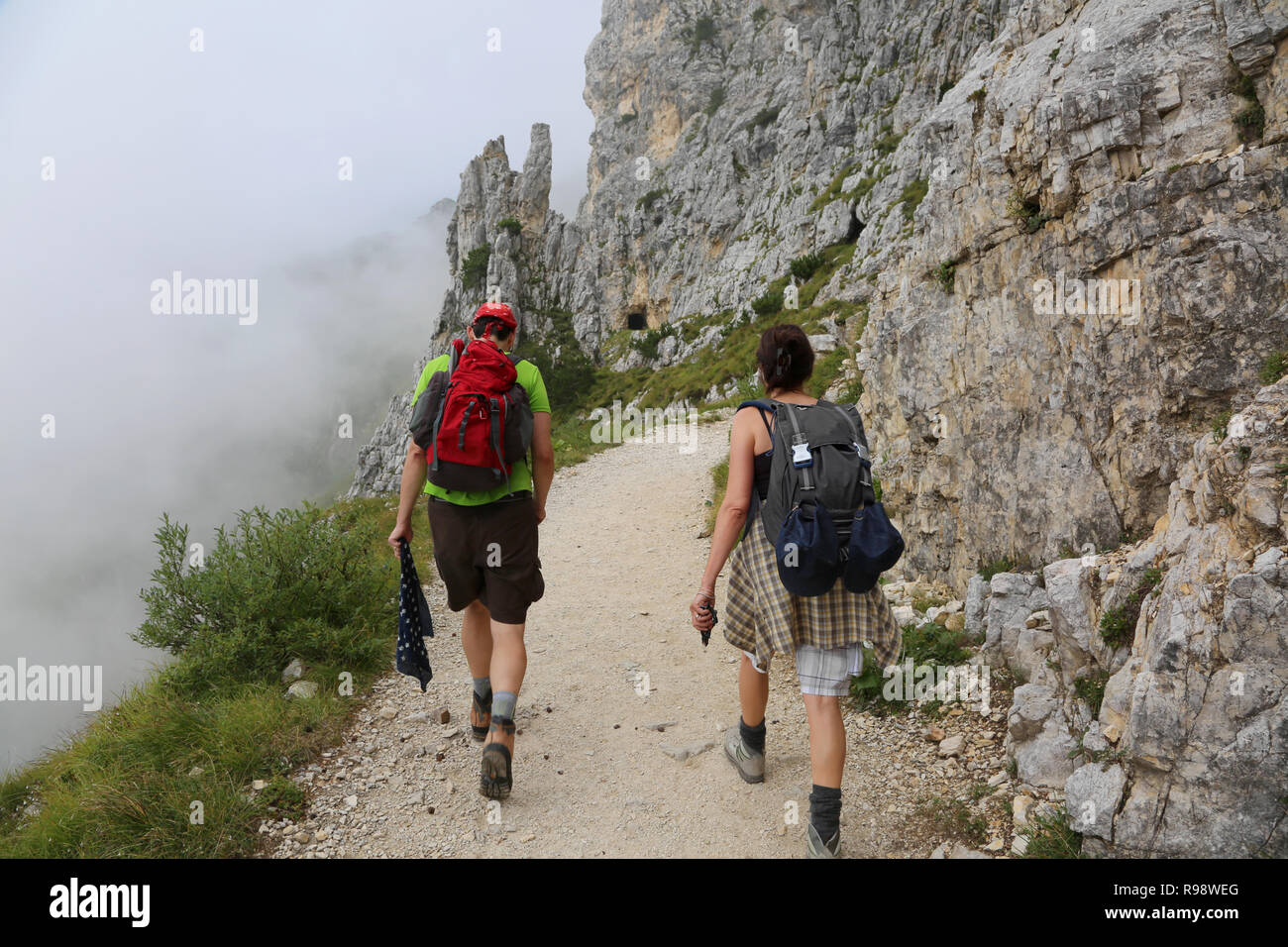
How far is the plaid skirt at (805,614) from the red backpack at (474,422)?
1.43 m

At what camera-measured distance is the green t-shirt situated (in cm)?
398

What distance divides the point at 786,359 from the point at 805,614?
4.22 ft

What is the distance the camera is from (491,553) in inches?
160

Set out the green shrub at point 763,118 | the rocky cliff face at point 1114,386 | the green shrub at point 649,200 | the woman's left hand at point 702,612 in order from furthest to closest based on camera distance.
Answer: the green shrub at point 649,200 < the green shrub at point 763,118 < the woman's left hand at point 702,612 < the rocky cliff face at point 1114,386

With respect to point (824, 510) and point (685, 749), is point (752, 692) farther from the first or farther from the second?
point (824, 510)

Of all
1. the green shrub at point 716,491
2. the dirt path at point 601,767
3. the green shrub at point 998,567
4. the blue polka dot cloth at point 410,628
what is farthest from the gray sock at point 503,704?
the green shrub at point 716,491

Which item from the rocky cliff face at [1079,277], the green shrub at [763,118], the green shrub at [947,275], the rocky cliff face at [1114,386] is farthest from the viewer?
the green shrub at [763,118]

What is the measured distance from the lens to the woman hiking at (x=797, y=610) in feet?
10.9

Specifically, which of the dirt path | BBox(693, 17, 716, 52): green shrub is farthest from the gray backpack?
BBox(693, 17, 716, 52): green shrub

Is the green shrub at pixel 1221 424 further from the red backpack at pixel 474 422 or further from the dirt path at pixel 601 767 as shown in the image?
the red backpack at pixel 474 422

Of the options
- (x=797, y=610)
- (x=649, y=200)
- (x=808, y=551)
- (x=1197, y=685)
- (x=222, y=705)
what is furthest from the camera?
(x=649, y=200)

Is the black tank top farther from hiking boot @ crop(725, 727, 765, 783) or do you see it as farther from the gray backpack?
hiking boot @ crop(725, 727, 765, 783)

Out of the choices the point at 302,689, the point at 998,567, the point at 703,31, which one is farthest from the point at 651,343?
the point at 703,31
